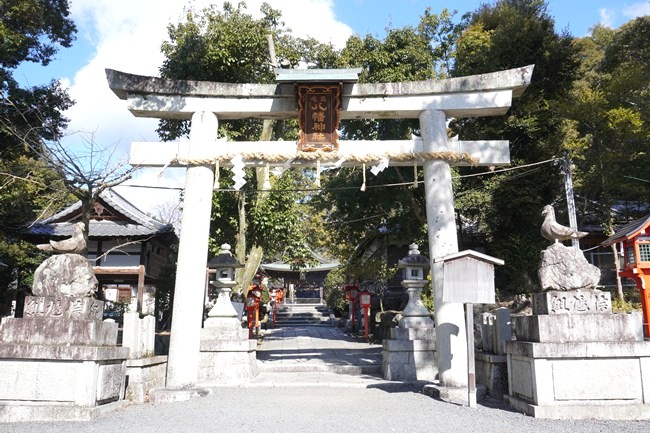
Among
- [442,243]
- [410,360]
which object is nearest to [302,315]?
[410,360]

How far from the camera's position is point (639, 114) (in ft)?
52.6

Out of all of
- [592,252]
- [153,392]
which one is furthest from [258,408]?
[592,252]

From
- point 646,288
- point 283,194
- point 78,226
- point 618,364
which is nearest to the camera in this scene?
point 618,364

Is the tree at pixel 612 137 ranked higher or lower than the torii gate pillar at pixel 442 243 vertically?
higher

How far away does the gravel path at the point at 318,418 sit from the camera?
5203 millimetres

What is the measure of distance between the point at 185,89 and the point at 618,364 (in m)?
7.86

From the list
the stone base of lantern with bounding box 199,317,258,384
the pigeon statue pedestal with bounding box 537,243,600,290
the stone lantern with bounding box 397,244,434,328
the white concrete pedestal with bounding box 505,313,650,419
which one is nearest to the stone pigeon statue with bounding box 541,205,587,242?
the pigeon statue pedestal with bounding box 537,243,600,290

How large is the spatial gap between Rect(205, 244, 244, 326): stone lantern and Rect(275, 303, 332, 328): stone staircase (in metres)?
15.9

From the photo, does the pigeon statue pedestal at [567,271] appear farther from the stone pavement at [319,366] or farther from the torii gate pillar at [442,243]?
the stone pavement at [319,366]

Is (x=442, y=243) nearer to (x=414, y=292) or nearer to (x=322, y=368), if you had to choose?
(x=414, y=292)

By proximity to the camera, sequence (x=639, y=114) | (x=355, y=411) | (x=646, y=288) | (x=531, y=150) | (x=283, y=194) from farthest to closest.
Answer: (x=531, y=150) → (x=639, y=114) → (x=283, y=194) → (x=646, y=288) → (x=355, y=411)

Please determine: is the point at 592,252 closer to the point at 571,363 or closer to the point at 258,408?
the point at 571,363

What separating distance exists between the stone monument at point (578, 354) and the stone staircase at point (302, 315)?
21118mm

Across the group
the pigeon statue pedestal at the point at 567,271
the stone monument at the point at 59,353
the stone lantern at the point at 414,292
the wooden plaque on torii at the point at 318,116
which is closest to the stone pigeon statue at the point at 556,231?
the pigeon statue pedestal at the point at 567,271
